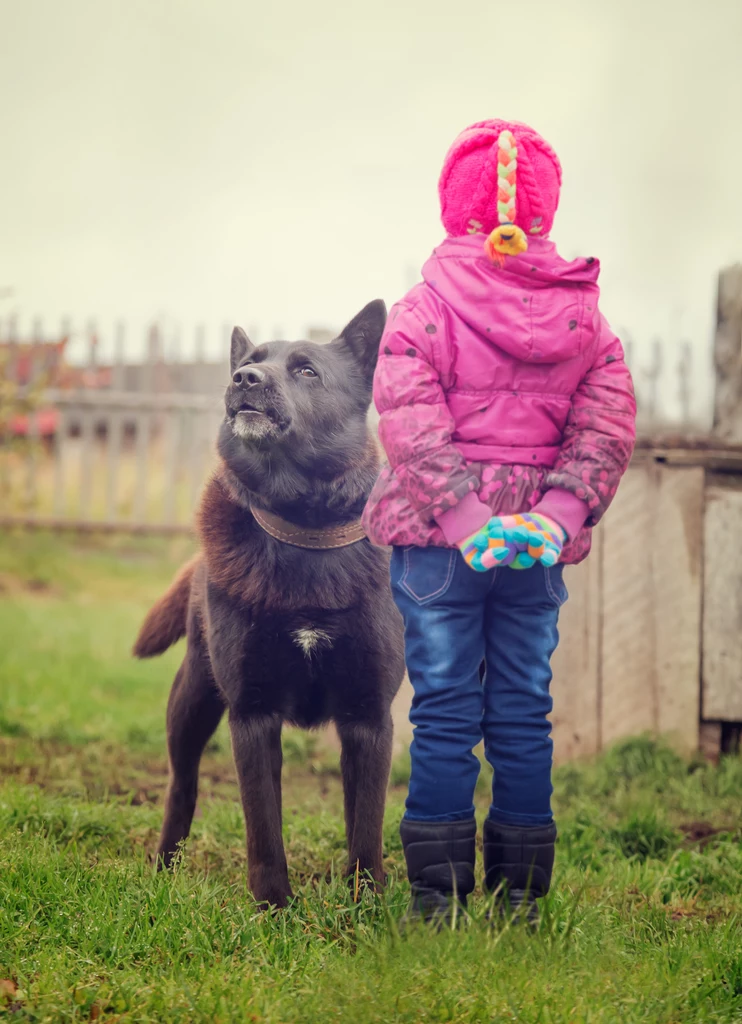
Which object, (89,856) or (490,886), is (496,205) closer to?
(490,886)

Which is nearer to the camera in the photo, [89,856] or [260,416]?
[260,416]

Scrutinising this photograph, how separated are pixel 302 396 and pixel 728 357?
8.37 feet

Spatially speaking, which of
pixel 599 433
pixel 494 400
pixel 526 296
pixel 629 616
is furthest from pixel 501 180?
pixel 629 616

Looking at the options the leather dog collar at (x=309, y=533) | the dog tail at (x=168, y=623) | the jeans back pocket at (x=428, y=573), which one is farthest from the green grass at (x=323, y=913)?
the leather dog collar at (x=309, y=533)

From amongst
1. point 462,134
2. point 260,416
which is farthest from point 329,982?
point 462,134

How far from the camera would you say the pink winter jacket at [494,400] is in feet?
6.97

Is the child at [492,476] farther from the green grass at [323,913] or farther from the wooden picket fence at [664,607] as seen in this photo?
the wooden picket fence at [664,607]

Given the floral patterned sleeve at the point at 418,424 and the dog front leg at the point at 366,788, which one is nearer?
the floral patterned sleeve at the point at 418,424

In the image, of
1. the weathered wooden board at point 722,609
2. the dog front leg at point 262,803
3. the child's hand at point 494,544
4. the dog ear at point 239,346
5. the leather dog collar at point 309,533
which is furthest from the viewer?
the weathered wooden board at point 722,609

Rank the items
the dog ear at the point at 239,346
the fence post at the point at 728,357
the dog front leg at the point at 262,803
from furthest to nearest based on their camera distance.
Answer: the fence post at the point at 728,357, the dog ear at the point at 239,346, the dog front leg at the point at 262,803

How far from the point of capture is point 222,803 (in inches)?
135

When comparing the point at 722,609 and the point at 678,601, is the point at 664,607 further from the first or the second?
the point at 722,609

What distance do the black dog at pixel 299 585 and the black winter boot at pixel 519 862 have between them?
358 millimetres

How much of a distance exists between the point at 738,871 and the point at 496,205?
2.06 m
